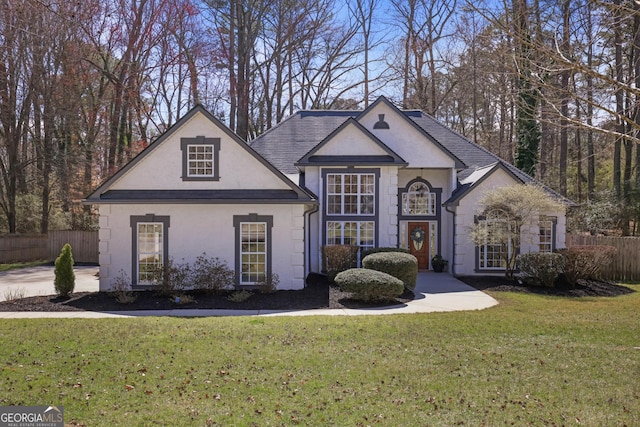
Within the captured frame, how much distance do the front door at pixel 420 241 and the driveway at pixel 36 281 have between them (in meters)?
12.7

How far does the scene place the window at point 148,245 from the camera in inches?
615

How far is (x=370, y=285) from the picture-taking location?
13625mm

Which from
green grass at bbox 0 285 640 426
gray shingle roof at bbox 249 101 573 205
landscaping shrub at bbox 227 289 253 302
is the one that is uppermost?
gray shingle roof at bbox 249 101 573 205

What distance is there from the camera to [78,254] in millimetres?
28109

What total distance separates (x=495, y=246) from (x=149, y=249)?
1311cm

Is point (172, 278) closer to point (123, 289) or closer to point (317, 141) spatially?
point (123, 289)

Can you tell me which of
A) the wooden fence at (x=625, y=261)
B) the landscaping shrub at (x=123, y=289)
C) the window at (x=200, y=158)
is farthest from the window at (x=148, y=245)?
the wooden fence at (x=625, y=261)

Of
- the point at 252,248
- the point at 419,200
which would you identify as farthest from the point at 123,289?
the point at 419,200

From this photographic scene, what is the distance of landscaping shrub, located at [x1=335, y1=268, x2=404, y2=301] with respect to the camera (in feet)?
44.8

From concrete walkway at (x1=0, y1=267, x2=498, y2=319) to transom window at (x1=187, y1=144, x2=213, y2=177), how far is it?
16.0ft

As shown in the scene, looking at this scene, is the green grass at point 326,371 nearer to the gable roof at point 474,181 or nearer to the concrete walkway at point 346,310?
Result: the concrete walkway at point 346,310

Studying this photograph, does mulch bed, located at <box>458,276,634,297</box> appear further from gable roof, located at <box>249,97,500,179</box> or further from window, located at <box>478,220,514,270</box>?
gable roof, located at <box>249,97,500,179</box>

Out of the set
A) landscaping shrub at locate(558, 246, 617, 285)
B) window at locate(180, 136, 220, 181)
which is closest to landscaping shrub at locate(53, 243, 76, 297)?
window at locate(180, 136, 220, 181)

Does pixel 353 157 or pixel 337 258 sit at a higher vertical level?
pixel 353 157
